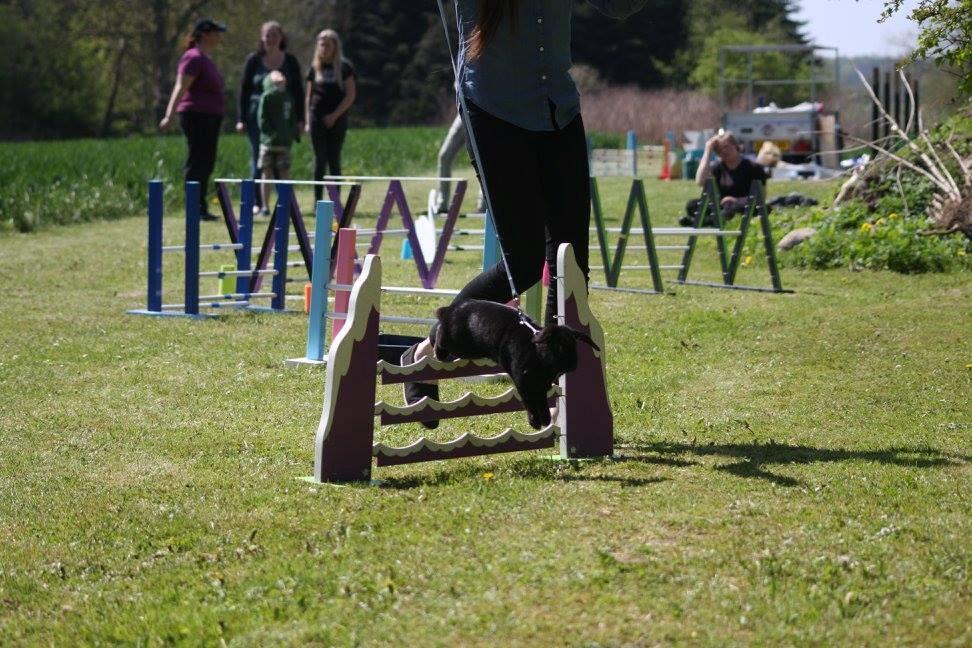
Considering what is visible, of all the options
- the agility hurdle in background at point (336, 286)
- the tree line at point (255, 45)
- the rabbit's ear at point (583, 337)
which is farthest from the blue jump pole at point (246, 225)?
the tree line at point (255, 45)

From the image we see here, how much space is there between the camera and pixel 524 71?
543 cm

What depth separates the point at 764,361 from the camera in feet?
26.6

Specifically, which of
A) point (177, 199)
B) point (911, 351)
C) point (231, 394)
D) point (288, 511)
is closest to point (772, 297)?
point (911, 351)

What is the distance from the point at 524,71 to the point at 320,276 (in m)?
2.69

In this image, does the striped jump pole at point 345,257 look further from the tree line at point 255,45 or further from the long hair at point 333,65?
the tree line at point 255,45

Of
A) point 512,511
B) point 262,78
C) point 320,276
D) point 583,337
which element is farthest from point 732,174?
point 512,511

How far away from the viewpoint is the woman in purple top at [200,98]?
55.2 feet

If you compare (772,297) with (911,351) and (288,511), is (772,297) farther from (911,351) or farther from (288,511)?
(288,511)

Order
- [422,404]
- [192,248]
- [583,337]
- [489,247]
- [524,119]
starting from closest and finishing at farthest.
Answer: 1. [583,337]
2. [422,404]
3. [524,119]
4. [489,247]
5. [192,248]

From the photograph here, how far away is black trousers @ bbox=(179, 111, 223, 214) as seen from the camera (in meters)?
17.0

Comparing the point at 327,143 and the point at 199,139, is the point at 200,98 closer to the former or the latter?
the point at 199,139

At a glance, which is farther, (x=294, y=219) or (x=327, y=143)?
(x=327, y=143)

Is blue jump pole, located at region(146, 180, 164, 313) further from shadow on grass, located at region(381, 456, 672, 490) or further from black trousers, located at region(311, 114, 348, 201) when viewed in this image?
black trousers, located at region(311, 114, 348, 201)

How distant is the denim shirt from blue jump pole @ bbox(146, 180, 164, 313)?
16.8 feet
